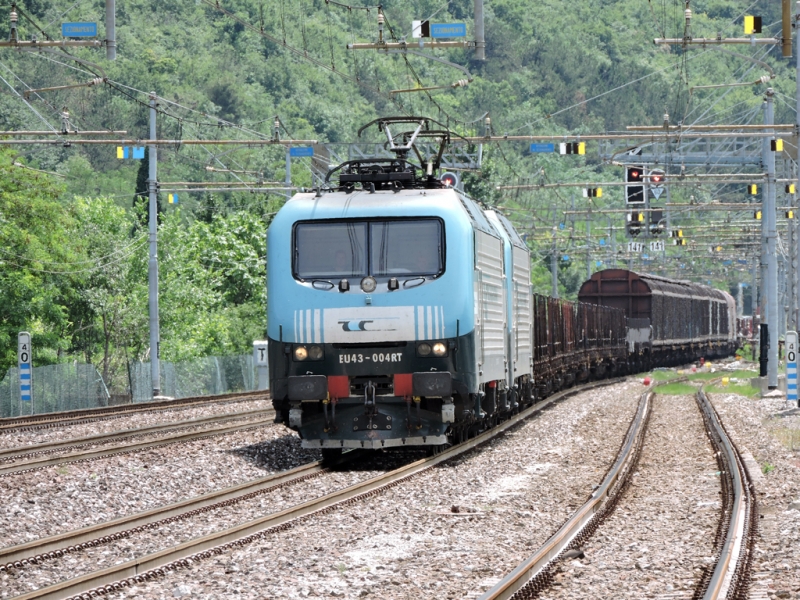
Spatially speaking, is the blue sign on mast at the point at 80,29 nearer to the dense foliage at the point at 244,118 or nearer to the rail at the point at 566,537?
the dense foliage at the point at 244,118

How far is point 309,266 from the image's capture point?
16.0 meters

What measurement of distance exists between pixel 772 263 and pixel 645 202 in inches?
318

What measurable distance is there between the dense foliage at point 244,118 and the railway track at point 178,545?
10415 mm

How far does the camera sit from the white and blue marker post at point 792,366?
87.7ft

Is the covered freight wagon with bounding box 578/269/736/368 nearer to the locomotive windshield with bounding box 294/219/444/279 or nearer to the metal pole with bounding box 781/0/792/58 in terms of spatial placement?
the metal pole with bounding box 781/0/792/58

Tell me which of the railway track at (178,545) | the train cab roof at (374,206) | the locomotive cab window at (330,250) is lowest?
the railway track at (178,545)

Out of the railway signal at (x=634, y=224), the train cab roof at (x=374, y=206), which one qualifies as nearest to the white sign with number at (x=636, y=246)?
the railway signal at (x=634, y=224)

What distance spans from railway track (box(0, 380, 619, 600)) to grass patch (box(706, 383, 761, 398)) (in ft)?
68.9

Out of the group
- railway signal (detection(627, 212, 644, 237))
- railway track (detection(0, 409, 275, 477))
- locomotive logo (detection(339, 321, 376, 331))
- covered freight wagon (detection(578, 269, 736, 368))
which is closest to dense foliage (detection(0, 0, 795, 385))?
covered freight wagon (detection(578, 269, 736, 368))

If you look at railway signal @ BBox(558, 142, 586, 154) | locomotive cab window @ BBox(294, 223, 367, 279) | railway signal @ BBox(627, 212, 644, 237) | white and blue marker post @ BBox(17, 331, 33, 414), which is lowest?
white and blue marker post @ BBox(17, 331, 33, 414)

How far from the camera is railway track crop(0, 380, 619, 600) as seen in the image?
821 centimetres

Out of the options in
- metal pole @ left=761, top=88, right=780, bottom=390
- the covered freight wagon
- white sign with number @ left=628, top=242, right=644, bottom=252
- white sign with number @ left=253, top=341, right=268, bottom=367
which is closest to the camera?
metal pole @ left=761, top=88, right=780, bottom=390

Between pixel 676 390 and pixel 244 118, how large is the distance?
349ft

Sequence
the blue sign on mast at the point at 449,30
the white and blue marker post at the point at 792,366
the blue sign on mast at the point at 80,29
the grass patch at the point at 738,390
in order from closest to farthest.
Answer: the blue sign on mast at the point at 80,29 < the blue sign on mast at the point at 449,30 < the white and blue marker post at the point at 792,366 < the grass patch at the point at 738,390
